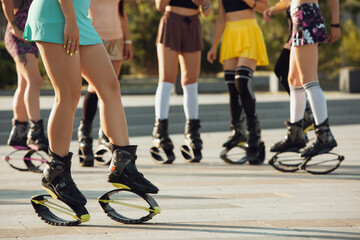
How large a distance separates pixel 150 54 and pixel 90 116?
1938 cm

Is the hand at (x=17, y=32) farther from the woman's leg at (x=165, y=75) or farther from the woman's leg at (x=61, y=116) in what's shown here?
the woman's leg at (x=61, y=116)

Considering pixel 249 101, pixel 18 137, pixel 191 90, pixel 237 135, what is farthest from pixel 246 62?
pixel 18 137

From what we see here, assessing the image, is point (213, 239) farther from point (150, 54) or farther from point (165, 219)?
point (150, 54)

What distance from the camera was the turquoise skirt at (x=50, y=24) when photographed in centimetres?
398

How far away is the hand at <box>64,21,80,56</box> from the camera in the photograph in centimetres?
393

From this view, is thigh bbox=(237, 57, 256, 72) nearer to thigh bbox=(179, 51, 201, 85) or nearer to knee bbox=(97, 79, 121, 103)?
thigh bbox=(179, 51, 201, 85)

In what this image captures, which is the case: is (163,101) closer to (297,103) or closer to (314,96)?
(297,103)

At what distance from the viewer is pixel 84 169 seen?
658 centimetres

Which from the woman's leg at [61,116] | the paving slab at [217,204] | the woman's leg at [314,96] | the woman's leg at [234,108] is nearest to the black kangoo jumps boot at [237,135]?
the woman's leg at [234,108]

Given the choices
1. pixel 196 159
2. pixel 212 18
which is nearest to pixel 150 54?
pixel 212 18

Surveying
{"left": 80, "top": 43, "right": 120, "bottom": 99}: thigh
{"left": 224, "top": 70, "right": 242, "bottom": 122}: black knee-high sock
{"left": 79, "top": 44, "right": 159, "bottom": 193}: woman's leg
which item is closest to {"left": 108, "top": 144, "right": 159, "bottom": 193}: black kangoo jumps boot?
{"left": 79, "top": 44, "right": 159, "bottom": 193}: woman's leg

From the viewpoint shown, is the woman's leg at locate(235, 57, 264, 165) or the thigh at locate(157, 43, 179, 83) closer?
the woman's leg at locate(235, 57, 264, 165)

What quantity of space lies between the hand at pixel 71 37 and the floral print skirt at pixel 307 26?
8.28 feet

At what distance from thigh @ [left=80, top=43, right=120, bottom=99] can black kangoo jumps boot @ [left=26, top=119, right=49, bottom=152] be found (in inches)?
91.4
